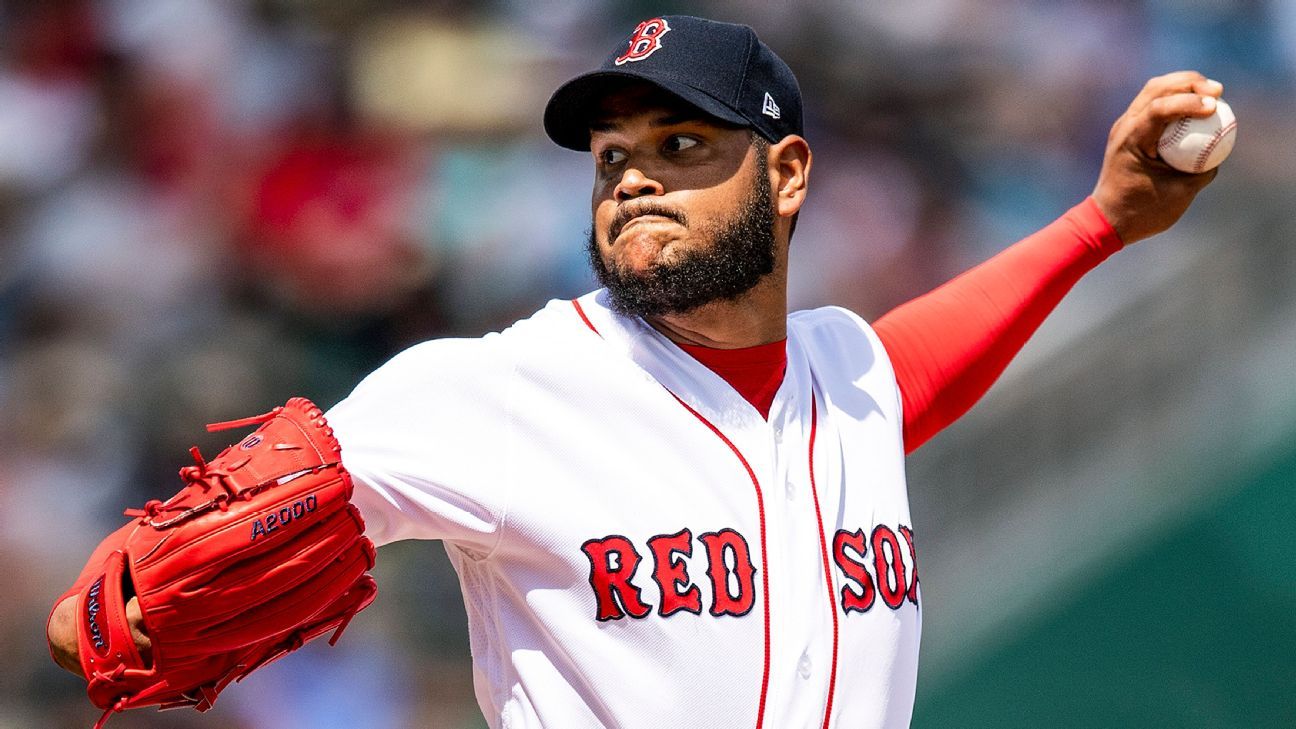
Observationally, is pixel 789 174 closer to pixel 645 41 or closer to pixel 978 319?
pixel 645 41

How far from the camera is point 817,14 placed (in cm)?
457

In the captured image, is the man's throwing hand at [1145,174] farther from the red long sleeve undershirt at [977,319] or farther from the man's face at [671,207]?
the man's face at [671,207]

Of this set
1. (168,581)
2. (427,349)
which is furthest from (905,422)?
(168,581)

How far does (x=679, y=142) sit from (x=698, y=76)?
0.09m

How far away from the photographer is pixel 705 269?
180 centimetres

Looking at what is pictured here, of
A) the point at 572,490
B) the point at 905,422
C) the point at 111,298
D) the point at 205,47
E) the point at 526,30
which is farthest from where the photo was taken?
the point at 526,30

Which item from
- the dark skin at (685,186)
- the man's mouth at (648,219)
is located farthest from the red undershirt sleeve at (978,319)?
the man's mouth at (648,219)

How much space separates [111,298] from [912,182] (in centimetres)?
245

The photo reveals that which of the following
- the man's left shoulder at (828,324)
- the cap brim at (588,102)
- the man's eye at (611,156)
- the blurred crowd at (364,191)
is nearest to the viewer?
the cap brim at (588,102)

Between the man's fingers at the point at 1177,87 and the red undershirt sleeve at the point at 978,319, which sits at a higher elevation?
the man's fingers at the point at 1177,87

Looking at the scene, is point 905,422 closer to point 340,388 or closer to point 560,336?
point 560,336

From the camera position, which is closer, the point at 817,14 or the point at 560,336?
the point at 560,336

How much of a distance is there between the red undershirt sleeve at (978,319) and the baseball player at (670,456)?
0.07 m

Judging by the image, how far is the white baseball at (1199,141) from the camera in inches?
83.0
